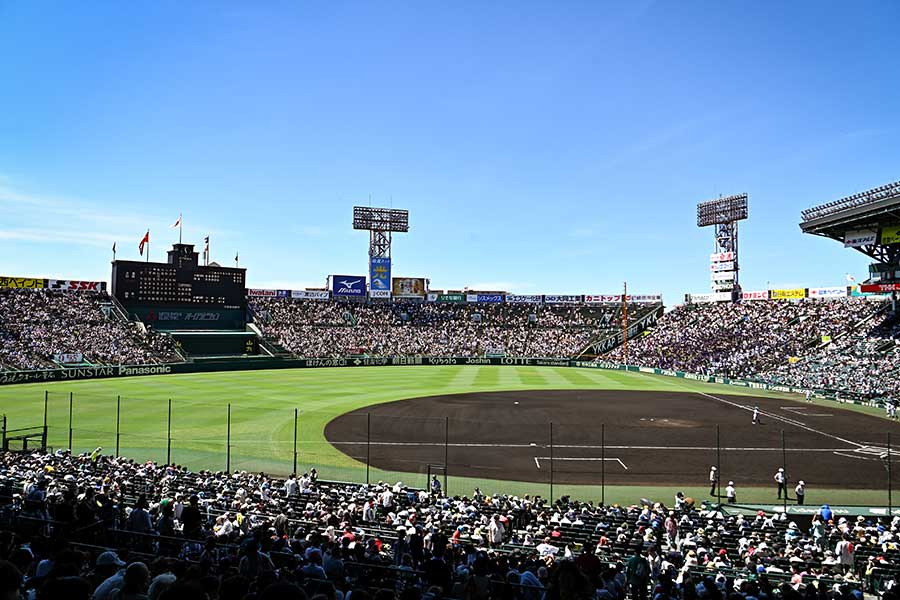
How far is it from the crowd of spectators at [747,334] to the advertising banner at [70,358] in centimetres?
7005

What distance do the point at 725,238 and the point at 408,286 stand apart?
5613cm

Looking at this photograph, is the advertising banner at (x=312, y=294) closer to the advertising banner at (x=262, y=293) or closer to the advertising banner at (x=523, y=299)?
the advertising banner at (x=262, y=293)

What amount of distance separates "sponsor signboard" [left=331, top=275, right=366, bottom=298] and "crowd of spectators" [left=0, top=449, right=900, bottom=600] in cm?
7738

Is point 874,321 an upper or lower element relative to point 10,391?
upper

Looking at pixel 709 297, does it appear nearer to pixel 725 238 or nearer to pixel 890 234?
pixel 725 238

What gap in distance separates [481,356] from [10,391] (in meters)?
60.0

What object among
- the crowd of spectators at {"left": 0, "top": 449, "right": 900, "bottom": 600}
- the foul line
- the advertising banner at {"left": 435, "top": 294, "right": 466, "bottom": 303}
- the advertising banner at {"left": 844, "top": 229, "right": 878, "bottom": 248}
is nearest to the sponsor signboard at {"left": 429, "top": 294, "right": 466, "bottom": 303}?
the advertising banner at {"left": 435, "top": 294, "right": 466, "bottom": 303}

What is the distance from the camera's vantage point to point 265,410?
31.4 meters

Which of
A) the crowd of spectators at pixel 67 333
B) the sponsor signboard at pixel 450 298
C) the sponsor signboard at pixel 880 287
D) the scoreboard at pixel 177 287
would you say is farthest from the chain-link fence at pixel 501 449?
the sponsor signboard at pixel 450 298

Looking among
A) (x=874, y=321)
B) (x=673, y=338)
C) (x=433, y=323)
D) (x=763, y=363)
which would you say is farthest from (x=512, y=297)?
(x=874, y=321)

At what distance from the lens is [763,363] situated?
63.9 metres

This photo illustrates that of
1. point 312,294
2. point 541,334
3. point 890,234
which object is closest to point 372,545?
point 890,234

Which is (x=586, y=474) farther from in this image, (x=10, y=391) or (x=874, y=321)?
(x=874, y=321)

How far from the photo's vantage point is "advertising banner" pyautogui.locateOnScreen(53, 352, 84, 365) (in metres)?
59.0
